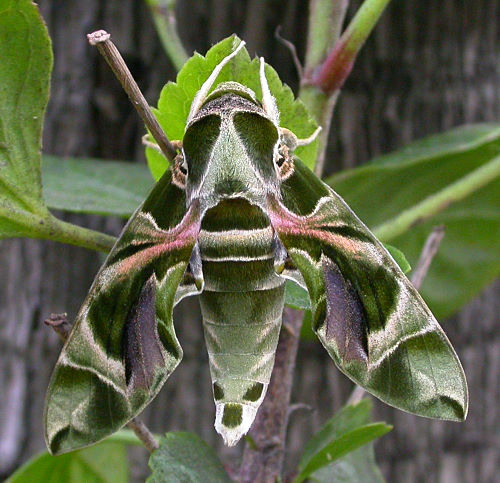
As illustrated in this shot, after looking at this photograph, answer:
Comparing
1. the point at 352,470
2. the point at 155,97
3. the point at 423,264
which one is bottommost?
the point at 352,470

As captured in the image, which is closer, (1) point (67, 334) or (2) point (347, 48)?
(1) point (67, 334)

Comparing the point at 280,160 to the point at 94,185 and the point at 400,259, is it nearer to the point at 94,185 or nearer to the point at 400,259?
the point at 400,259

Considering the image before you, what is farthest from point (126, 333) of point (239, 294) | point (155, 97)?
point (155, 97)

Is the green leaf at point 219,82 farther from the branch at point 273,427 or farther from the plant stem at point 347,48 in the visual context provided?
the branch at point 273,427

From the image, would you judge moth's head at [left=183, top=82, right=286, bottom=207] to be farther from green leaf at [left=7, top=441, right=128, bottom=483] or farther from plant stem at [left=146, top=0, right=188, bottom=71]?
green leaf at [left=7, top=441, right=128, bottom=483]

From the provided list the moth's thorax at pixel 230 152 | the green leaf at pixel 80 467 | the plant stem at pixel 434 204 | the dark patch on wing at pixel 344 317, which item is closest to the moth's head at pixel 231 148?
the moth's thorax at pixel 230 152

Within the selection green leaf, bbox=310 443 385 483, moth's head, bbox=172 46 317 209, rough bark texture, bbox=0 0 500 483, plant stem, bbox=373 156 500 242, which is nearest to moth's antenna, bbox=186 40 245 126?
moth's head, bbox=172 46 317 209

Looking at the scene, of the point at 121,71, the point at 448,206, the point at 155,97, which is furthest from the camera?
the point at 155,97
